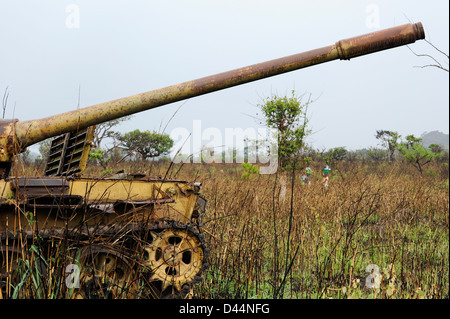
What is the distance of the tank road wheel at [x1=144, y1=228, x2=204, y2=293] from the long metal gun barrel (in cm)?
129

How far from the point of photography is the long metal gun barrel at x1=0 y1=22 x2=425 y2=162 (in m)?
4.11

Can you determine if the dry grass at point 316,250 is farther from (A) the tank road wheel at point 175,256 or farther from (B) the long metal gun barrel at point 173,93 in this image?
(B) the long metal gun barrel at point 173,93

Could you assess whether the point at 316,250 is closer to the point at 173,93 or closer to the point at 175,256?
the point at 175,256

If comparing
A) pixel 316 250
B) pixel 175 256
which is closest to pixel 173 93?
pixel 175 256

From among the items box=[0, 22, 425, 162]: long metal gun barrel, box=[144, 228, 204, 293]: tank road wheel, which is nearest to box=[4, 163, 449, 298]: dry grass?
box=[144, 228, 204, 293]: tank road wheel

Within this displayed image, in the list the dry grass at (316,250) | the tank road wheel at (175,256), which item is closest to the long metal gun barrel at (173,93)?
the dry grass at (316,250)

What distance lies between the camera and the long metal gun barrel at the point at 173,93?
4.11 metres

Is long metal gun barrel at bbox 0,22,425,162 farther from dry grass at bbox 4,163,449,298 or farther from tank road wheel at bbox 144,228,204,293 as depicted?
tank road wheel at bbox 144,228,204,293

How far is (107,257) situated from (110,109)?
1456 millimetres

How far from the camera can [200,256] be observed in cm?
445
